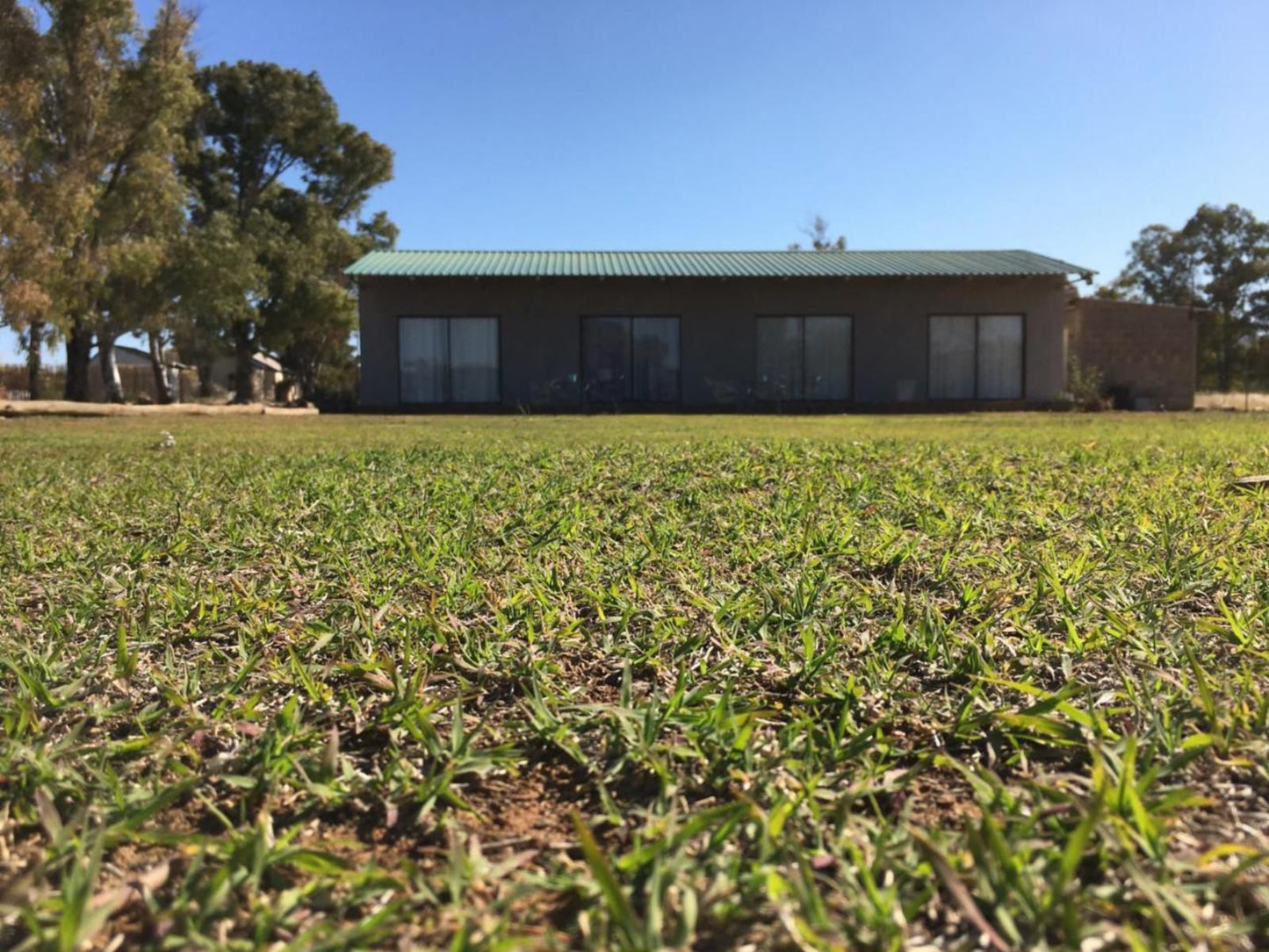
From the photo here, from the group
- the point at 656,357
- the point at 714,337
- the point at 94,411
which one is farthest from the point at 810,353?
the point at 94,411

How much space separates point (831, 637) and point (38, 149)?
2556cm

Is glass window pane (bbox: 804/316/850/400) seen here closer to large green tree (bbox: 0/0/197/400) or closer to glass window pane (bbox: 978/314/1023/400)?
glass window pane (bbox: 978/314/1023/400)

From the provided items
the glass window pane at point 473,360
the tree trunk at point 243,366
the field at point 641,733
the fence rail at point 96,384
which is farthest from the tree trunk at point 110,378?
the field at point 641,733

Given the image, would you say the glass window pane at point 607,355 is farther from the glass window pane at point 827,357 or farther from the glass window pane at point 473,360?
the glass window pane at point 827,357

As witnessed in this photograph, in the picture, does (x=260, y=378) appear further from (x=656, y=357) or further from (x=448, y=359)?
(x=656, y=357)

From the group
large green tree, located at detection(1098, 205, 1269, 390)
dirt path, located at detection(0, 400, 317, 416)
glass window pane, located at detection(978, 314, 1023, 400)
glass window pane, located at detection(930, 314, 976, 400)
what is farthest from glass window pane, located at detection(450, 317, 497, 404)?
large green tree, located at detection(1098, 205, 1269, 390)

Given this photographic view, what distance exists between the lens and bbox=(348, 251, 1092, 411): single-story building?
22328mm

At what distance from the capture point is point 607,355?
22828 millimetres

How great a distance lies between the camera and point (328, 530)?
3.38m

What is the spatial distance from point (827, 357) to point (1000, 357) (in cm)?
443

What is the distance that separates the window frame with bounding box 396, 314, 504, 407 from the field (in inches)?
757

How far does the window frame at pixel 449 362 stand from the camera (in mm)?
22359

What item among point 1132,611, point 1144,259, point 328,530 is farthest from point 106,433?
point 1144,259

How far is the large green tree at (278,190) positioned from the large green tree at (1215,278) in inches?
1814
